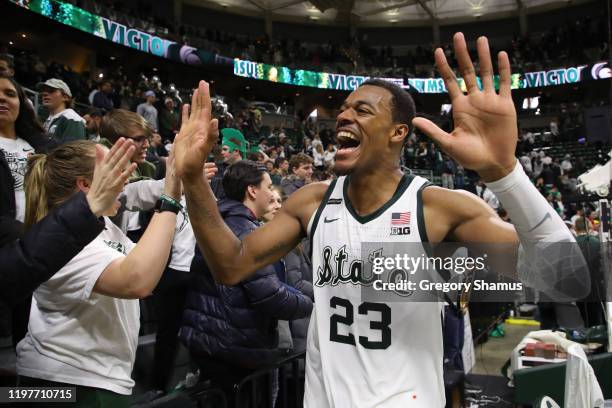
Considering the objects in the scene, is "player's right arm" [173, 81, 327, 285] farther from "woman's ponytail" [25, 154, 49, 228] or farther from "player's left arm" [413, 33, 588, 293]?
"player's left arm" [413, 33, 588, 293]

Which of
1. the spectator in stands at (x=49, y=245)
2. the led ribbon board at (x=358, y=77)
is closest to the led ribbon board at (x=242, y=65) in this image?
the led ribbon board at (x=358, y=77)

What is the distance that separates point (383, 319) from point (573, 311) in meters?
4.76

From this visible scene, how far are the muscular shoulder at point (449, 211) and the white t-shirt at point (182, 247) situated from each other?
168 cm

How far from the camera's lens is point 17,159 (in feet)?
9.67

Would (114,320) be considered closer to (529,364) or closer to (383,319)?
(383,319)

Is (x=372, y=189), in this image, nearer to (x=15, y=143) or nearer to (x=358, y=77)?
(x=15, y=143)

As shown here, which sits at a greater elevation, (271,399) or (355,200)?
(355,200)

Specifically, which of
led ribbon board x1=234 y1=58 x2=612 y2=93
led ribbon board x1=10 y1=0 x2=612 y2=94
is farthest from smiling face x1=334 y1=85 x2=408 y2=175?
led ribbon board x1=234 y1=58 x2=612 y2=93

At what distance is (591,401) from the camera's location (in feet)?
9.96

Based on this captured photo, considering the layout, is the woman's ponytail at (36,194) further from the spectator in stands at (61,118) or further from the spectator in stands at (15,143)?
the spectator in stands at (61,118)

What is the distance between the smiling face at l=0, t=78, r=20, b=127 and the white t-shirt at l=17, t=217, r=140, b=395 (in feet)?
5.26

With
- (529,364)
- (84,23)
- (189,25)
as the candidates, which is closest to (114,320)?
(529,364)

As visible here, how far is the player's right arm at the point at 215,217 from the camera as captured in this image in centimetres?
175

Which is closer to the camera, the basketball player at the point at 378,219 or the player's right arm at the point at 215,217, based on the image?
the basketball player at the point at 378,219
